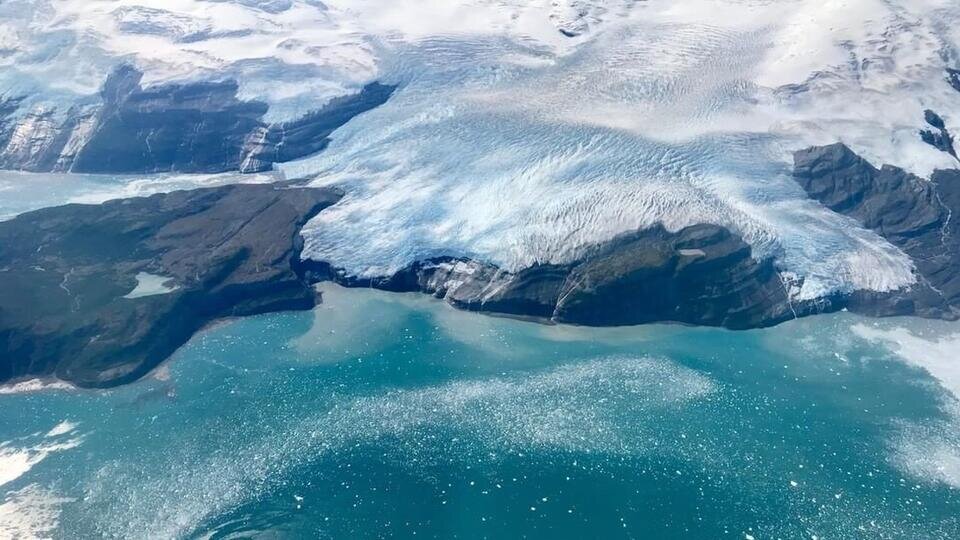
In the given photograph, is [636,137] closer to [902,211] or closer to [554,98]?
[554,98]

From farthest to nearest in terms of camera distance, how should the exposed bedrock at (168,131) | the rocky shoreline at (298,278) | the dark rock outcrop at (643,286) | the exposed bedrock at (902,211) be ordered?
the exposed bedrock at (168,131)
the exposed bedrock at (902,211)
the dark rock outcrop at (643,286)
the rocky shoreline at (298,278)

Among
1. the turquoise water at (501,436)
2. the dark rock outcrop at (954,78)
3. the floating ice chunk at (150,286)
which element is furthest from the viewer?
the dark rock outcrop at (954,78)

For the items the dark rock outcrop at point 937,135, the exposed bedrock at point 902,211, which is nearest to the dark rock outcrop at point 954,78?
the dark rock outcrop at point 937,135

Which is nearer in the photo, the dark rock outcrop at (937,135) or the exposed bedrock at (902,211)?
the exposed bedrock at (902,211)

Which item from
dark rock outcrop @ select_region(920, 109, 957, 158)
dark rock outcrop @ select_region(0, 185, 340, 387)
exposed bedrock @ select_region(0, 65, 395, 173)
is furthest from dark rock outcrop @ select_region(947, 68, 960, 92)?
dark rock outcrop @ select_region(0, 185, 340, 387)

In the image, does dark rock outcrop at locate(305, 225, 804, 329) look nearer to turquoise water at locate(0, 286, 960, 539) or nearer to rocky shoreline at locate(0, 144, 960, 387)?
rocky shoreline at locate(0, 144, 960, 387)

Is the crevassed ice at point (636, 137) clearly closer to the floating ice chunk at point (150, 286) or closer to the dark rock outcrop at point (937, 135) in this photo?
the dark rock outcrop at point (937, 135)

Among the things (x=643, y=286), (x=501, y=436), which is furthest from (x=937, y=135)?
(x=501, y=436)
